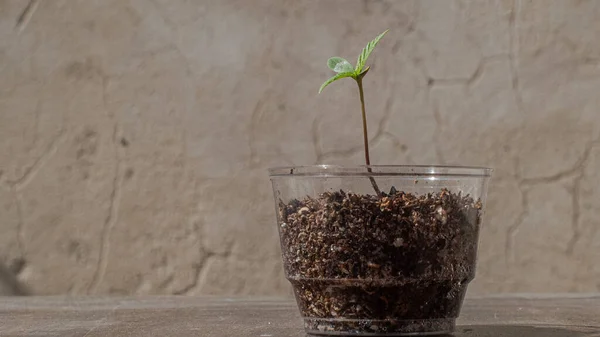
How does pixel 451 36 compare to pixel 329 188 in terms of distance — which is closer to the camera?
pixel 329 188

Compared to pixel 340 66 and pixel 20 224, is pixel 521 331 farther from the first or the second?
pixel 20 224

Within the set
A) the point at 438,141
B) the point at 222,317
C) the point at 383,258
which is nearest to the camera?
the point at 383,258

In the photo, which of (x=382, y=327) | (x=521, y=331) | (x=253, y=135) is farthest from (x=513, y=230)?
(x=382, y=327)

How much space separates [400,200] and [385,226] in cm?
2

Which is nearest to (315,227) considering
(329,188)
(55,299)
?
(329,188)

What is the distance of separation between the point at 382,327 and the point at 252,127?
0.69 m

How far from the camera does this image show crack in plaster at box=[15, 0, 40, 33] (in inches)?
50.7

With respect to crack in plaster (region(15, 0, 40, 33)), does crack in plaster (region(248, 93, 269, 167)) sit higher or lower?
lower

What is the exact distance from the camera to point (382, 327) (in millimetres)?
598

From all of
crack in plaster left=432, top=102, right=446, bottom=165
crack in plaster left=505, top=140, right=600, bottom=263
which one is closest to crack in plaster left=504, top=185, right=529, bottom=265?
crack in plaster left=505, top=140, right=600, bottom=263

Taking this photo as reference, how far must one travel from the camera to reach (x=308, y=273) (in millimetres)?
617

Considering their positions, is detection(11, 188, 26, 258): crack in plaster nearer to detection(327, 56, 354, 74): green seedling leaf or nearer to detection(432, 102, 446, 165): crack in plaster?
detection(432, 102, 446, 165): crack in plaster

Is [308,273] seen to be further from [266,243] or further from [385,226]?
[266,243]

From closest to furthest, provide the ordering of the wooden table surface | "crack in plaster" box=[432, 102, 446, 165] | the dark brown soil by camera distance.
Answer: the dark brown soil → the wooden table surface → "crack in plaster" box=[432, 102, 446, 165]
